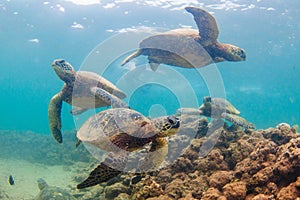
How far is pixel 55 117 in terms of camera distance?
8.17 m

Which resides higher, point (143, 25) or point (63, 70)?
point (63, 70)

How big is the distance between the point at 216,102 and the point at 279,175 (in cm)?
485

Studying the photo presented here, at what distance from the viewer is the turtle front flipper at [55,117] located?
7918mm

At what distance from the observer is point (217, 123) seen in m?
7.27

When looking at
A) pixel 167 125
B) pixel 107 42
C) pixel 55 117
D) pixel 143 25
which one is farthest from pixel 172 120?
pixel 107 42

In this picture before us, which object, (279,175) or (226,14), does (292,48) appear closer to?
(226,14)

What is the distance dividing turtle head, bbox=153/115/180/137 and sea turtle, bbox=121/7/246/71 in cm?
554

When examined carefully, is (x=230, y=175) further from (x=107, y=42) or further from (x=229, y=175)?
(x=107, y=42)

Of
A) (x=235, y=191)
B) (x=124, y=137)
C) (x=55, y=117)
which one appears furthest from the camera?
(x=55, y=117)

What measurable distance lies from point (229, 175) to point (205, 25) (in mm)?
5928

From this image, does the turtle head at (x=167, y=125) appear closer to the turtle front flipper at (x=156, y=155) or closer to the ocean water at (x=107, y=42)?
the turtle front flipper at (x=156, y=155)

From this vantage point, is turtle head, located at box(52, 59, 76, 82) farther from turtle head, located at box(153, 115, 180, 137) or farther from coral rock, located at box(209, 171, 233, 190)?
coral rock, located at box(209, 171, 233, 190)

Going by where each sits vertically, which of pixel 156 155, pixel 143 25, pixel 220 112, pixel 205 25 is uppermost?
pixel 205 25

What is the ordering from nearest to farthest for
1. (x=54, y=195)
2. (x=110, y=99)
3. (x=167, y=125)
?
(x=167, y=125) → (x=110, y=99) → (x=54, y=195)
